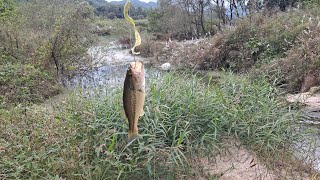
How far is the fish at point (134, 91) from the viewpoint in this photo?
6.78 feet

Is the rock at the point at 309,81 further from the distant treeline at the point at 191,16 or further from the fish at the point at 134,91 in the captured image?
the distant treeline at the point at 191,16

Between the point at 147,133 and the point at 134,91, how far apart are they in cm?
117

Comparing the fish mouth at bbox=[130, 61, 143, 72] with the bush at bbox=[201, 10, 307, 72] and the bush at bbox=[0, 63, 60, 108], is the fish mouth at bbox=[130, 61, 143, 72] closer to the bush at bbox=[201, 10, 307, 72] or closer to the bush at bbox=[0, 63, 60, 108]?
the bush at bbox=[0, 63, 60, 108]

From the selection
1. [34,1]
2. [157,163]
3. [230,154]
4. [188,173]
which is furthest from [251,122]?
[34,1]

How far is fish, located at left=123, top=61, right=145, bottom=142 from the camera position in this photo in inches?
81.4

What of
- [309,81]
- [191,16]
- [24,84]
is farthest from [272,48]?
[191,16]

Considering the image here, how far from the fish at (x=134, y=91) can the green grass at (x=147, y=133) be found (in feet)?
2.03

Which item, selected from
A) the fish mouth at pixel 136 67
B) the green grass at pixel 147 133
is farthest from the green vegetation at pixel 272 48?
the fish mouth at pixel 136 67

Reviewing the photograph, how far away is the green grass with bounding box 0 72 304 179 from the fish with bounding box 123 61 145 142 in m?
0.62

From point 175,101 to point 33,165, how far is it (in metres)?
1.55

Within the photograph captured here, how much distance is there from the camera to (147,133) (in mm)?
3270

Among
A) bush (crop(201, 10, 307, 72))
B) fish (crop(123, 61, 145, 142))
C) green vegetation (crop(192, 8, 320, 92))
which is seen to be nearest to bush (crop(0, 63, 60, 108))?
fish (crop(123, 61, 145, 142))

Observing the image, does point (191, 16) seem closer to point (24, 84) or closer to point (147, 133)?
point (24, 84)

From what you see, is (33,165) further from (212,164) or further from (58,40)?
(58,40)
